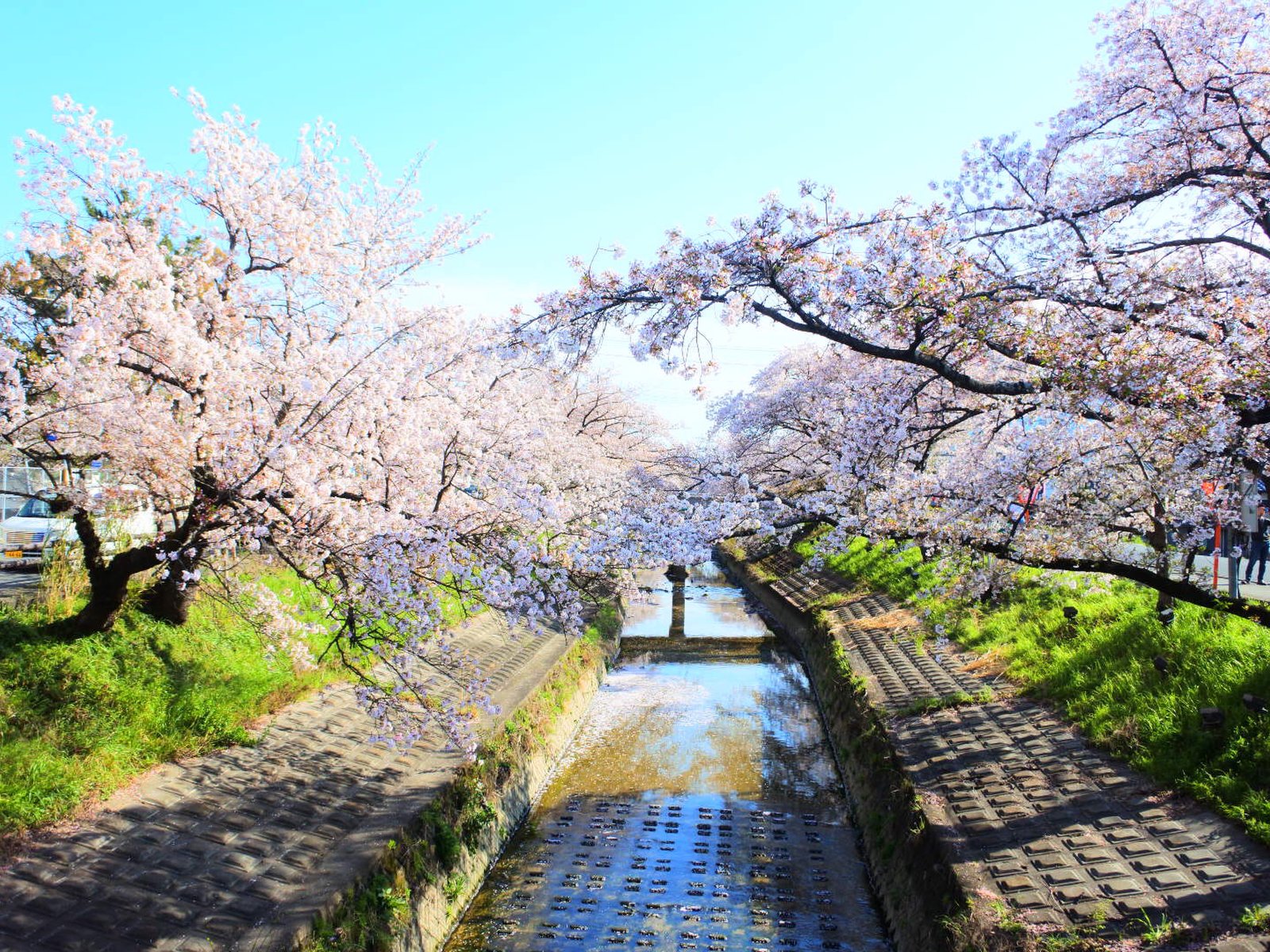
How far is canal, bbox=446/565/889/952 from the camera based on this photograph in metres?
7.95

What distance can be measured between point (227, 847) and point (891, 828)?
22.0ft

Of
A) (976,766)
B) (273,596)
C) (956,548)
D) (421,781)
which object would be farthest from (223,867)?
(976,766)

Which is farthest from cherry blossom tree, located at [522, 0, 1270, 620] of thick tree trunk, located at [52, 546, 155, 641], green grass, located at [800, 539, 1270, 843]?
thick tree trunk, located at [52, 546, 155, 641]

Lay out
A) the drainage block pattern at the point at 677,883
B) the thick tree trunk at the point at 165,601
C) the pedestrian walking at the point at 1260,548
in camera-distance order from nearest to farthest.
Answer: the drainage block pattern at the point at 677,883, the thick tree trunk at the point at 165,601, the pedestrian walking at the point at 1260,548

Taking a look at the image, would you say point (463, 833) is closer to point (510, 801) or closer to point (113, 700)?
point (510, 801)

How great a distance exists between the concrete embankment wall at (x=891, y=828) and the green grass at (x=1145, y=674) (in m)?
2.14

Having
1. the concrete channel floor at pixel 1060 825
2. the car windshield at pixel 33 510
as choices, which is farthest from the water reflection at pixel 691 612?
the car windshield at pixel 33 510

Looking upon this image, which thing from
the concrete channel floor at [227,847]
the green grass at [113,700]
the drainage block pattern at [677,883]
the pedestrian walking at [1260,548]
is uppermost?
the pedestrian walking at [1260,548]

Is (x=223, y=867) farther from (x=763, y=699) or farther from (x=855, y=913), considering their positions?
(x=763, y=699)

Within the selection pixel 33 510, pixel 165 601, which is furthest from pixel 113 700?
pixel 33 510

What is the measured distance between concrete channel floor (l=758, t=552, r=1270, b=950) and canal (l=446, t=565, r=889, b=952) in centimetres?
159

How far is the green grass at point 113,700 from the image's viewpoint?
6.57m

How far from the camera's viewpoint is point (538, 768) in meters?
11.9

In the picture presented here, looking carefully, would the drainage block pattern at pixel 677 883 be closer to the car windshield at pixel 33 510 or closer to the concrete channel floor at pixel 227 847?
the concrete channel floor at pixel 227 847
